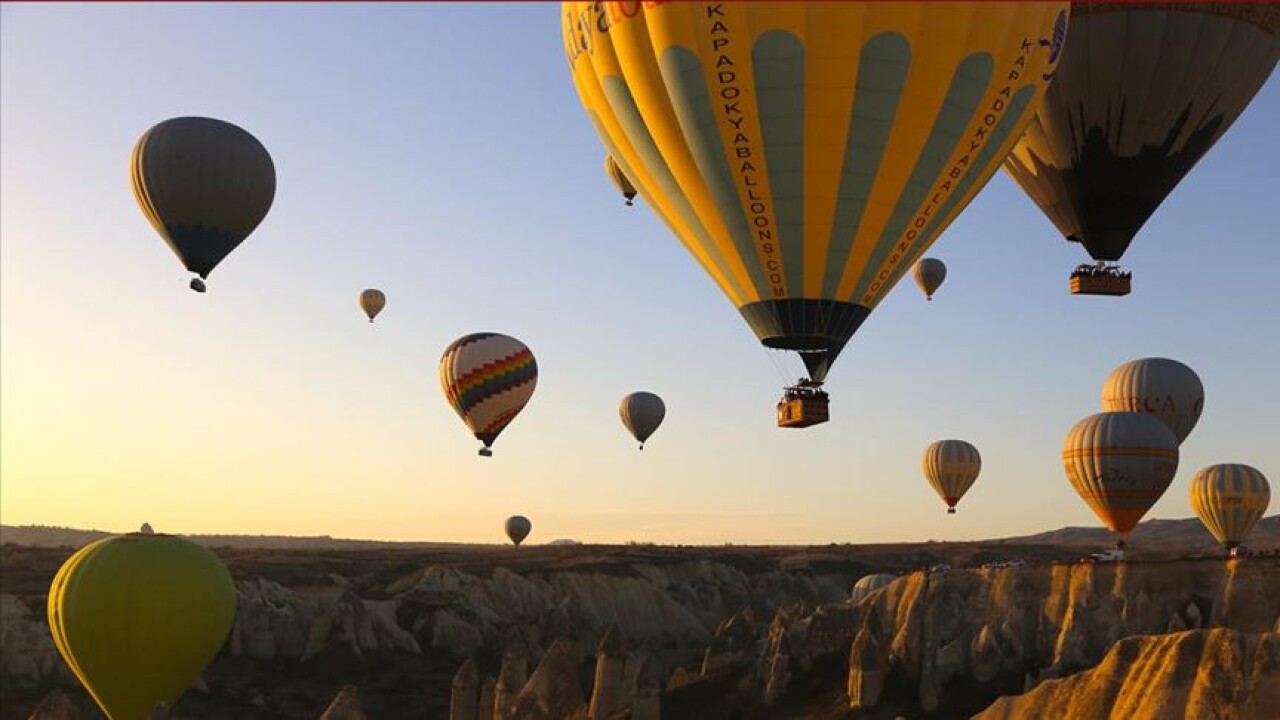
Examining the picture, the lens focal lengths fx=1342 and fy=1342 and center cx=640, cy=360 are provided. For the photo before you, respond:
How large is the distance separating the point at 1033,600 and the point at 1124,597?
4643mm

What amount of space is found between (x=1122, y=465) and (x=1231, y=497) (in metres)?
17.3

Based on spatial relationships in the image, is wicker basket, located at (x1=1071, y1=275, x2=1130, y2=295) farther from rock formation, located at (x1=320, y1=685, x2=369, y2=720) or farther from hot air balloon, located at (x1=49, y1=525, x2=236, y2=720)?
hot air balloon, located at (x1=49, y1=525, x2=236, y2=720)

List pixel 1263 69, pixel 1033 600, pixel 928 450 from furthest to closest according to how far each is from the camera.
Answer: pixel 928 450 < pixel 1033 600 < pixel 1263 69

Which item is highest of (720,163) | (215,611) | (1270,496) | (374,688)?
(720,163)

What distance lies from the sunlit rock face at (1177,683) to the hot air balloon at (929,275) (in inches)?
1670

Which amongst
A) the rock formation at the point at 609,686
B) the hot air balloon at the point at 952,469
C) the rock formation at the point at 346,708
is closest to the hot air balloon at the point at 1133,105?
the rock formation at the point at 609,686

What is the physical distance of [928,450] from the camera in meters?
99.8

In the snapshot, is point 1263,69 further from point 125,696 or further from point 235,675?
→ point 235,675

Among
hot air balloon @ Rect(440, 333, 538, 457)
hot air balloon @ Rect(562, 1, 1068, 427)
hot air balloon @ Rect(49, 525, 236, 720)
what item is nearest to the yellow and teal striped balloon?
hot air balloon @ Rect(562, 1, 1068, 427)

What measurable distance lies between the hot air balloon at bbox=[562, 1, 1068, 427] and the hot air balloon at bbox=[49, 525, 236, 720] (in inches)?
787

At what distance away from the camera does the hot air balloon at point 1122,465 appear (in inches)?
2630

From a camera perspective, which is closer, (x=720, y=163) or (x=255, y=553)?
(x=720, y=163)

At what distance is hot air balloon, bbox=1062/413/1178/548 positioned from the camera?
6681 centimetres

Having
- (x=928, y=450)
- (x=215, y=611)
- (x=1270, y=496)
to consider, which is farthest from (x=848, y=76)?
(x=928, y=450)
